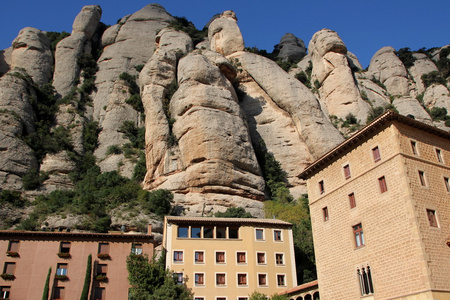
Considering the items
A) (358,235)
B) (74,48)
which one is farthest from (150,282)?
(74,48)

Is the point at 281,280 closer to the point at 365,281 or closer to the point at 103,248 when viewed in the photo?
the point at 365,281

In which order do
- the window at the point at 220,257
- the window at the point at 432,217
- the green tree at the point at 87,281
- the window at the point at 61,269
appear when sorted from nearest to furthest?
the window at the point at 432,217
the green tree at the point at 87,281
the window at the point at 61,269
the window at the point at 220,257

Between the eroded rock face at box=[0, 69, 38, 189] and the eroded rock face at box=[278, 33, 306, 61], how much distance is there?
164ft

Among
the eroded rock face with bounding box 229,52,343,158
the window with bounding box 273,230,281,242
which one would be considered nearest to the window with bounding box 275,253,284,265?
the window with bounding box 273,230,281,242

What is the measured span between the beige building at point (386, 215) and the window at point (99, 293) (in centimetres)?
1619

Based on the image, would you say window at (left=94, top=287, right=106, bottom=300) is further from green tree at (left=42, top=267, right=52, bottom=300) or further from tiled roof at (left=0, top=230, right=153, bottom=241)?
tiled roof at (left=0, top=230, right=153, bottom=241)

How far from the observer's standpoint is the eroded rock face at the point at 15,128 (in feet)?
174

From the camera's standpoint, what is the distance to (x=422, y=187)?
23.8 meters

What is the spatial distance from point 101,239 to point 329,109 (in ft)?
146

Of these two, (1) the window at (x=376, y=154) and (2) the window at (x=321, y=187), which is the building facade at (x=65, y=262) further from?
(1) the window at (x=376, y=154)

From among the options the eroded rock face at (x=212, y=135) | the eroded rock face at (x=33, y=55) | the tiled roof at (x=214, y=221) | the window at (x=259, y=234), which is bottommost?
the window at (x=259, y=234)

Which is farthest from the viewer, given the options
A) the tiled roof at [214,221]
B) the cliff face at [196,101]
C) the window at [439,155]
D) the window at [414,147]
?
the cliff face at [196,101]

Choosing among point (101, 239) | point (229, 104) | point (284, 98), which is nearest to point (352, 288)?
point (101, 239)

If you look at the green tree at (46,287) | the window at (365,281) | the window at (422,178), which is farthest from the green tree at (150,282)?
the window at (422,178)
